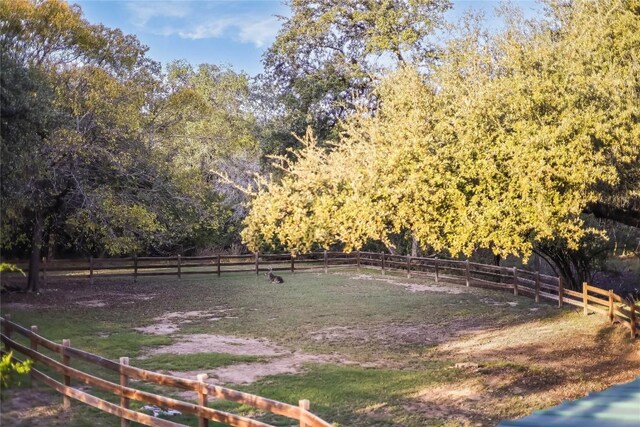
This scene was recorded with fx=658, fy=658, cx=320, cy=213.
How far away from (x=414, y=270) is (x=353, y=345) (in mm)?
17924

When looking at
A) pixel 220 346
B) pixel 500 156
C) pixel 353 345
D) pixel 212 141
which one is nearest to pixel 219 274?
pixel 212 141

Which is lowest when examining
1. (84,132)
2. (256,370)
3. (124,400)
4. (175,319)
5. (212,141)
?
(256,370)

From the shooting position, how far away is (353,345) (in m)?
17.4

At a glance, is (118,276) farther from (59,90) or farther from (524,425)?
(524,425)

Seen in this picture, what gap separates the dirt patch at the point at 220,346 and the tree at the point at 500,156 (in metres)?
2.74

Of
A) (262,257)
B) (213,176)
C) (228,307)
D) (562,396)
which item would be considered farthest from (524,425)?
(213,176)

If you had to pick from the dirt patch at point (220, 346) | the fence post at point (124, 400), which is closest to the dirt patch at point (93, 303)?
the dirt patch at point (220, 346)

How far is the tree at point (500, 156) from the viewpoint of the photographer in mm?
13203

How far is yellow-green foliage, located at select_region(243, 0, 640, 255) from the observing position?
43.3 feet

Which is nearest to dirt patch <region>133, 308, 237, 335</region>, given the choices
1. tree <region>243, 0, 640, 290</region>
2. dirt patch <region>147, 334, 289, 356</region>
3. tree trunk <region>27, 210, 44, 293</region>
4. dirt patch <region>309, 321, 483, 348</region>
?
dirt patch <region>147, 334, 289, 356</region>

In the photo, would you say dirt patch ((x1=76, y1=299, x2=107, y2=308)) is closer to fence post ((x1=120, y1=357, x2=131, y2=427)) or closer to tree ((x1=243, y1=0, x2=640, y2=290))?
tree ((x1=243, y1=0, x2=640, y2=290))

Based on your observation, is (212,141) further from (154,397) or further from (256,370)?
(154,397)

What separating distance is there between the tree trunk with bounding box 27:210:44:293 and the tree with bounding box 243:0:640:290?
1292 centimetres

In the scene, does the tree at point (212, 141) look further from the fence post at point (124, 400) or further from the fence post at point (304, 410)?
the fence post at point (304, 410)
